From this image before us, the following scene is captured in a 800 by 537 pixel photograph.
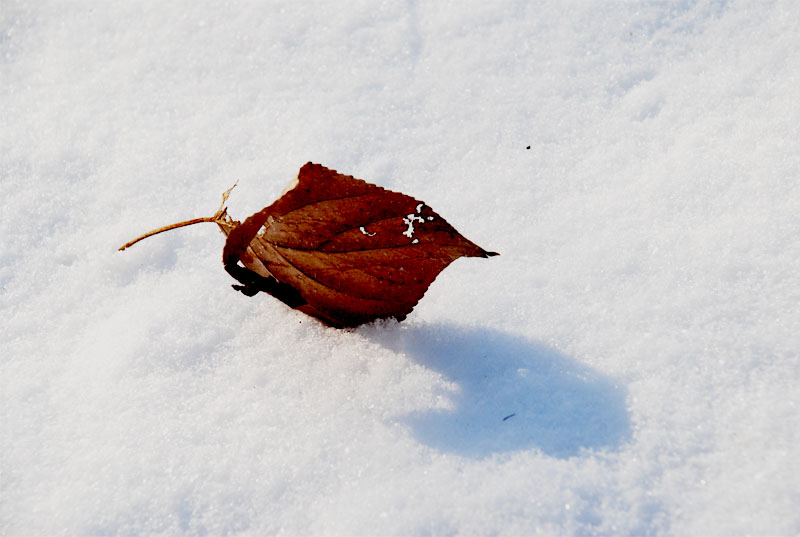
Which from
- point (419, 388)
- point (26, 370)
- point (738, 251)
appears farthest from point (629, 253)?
point (26, 370)

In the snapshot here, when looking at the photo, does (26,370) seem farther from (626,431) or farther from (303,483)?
(626,431)

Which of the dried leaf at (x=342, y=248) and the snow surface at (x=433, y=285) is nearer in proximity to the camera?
the snow surface at (x=433, y=285)

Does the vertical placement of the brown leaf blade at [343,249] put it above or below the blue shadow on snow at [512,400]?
above

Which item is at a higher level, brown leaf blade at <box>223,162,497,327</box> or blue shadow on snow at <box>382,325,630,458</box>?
brown leaf blade at <box>223,162,497,327</box>

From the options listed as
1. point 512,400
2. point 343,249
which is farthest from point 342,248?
point 512,400

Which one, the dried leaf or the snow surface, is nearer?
the snow surface
